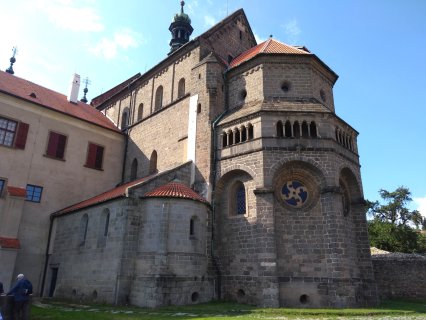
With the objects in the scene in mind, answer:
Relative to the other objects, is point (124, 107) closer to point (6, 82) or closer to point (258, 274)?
point (6, 82)

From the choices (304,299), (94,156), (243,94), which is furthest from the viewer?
(94,156)

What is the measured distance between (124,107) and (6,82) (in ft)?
30.6

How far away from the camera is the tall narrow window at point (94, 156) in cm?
2675

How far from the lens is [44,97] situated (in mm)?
27250

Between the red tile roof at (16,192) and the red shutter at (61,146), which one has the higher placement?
the red shutter at (61,146)

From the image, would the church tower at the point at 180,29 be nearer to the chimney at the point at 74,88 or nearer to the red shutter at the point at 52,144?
the chimney at the point at 74,88

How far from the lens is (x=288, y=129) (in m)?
19.5

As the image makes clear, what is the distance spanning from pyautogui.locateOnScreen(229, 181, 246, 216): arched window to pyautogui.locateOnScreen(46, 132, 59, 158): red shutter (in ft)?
44.2

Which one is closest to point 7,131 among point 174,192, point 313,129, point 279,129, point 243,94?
point 174,192

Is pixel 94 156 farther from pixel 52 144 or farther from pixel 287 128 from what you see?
pixel 287 128

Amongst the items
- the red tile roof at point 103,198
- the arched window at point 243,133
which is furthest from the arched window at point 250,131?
the red tile roof at point 103,198

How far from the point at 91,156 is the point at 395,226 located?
38.7 m

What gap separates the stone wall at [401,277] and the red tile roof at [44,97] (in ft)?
74.9

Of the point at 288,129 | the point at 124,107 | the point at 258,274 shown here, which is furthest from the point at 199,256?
the point at 124,107
